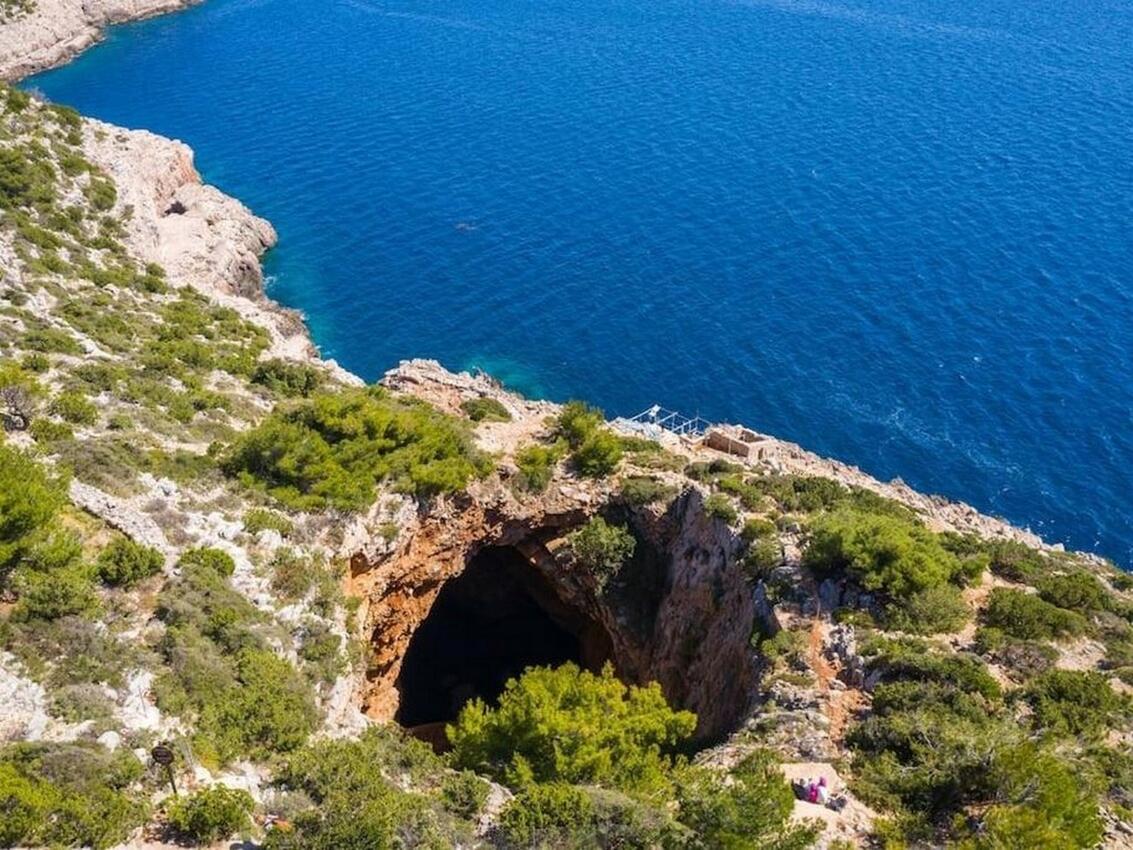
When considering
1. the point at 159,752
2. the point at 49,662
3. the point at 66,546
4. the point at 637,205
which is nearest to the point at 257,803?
the point at 159,752

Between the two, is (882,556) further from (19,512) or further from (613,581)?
(19,512)

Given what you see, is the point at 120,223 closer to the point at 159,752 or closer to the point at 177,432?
the point at 177,432

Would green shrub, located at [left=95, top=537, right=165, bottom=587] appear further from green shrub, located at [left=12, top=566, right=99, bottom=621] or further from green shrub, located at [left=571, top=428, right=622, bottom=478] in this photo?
green shrub, located at [left=571, top=428, right=622, bottom=478]

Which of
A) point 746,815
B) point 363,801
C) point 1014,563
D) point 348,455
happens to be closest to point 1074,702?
point 1014,563

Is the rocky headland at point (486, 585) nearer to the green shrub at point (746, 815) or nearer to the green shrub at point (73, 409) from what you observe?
the green shrub at point (73, 409)

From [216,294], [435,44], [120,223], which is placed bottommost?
[216,294]

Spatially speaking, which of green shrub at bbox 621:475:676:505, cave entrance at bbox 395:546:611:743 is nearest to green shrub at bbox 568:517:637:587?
green shrub at bbox 621:475:676:505
